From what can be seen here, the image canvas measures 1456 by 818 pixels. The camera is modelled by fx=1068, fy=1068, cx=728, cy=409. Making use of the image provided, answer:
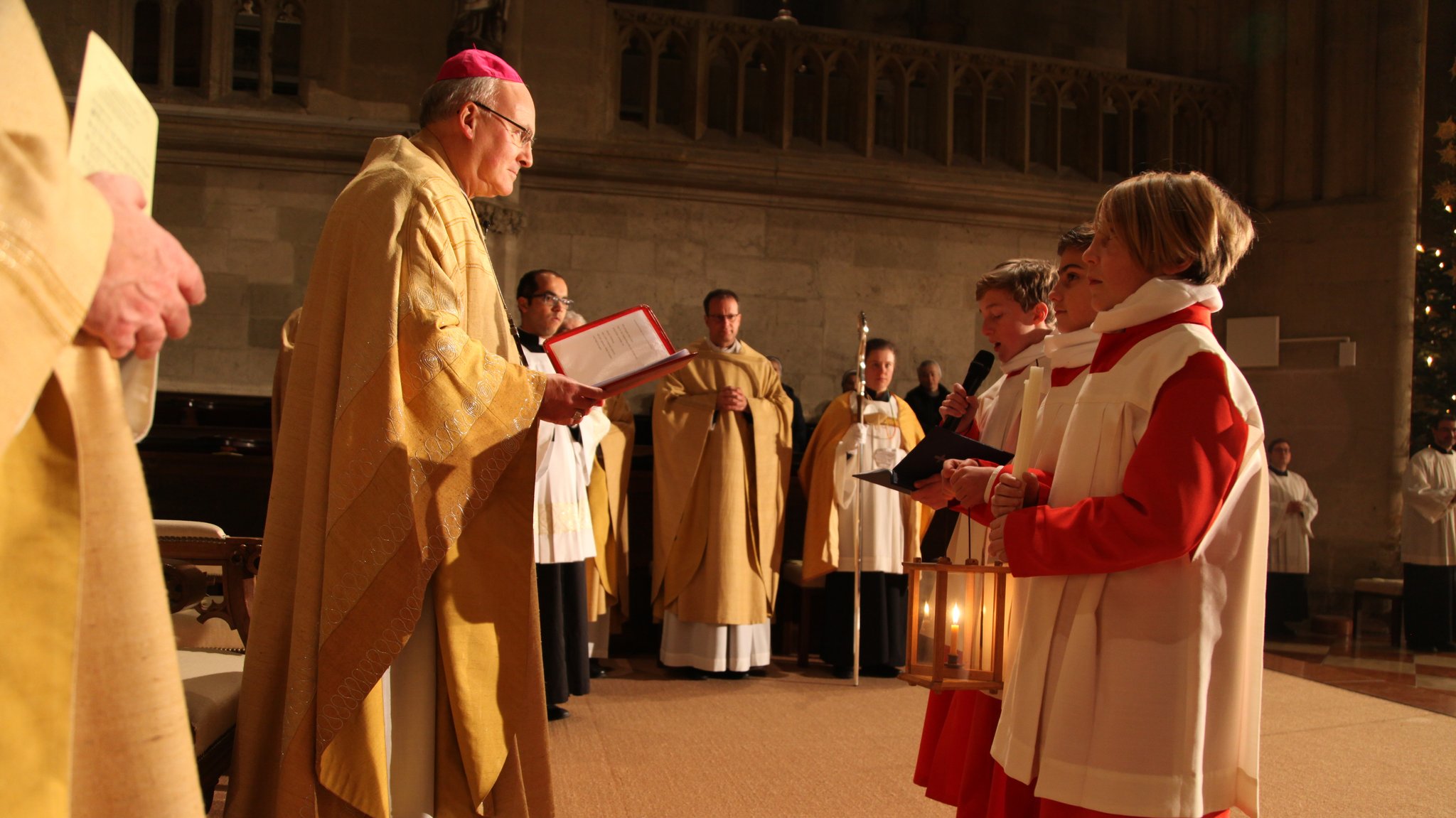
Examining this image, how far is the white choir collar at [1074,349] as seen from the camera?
205 centimetres

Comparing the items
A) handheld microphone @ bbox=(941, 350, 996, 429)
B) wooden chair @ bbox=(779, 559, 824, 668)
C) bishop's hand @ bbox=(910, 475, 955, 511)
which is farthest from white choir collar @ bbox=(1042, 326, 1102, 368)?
wooden chair @ bbox=(779, 559, 824, 668)

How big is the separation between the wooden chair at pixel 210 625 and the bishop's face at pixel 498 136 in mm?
983

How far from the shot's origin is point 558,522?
15.5 feet

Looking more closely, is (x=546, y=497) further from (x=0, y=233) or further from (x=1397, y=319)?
(x=1397, y=319)

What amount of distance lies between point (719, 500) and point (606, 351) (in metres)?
3.46

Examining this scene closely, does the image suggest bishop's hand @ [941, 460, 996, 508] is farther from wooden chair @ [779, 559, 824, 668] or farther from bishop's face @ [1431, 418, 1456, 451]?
bishop's face @ [1431, 418, 1456, 451]

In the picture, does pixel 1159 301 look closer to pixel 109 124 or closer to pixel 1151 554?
pixel 1151 554

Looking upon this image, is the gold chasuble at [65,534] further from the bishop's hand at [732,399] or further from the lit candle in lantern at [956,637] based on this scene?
the bishop's hand at [732,399]

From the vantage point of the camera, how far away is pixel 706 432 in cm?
618

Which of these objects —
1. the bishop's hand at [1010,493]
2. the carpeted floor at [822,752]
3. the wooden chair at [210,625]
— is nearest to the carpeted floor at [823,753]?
the carpeted floor at [822,752]

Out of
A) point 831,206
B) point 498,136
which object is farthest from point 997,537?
point 831,206

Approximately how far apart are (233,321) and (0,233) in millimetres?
7827

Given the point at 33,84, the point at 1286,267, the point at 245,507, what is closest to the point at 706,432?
the point at 245,507

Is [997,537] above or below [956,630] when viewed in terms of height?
above
